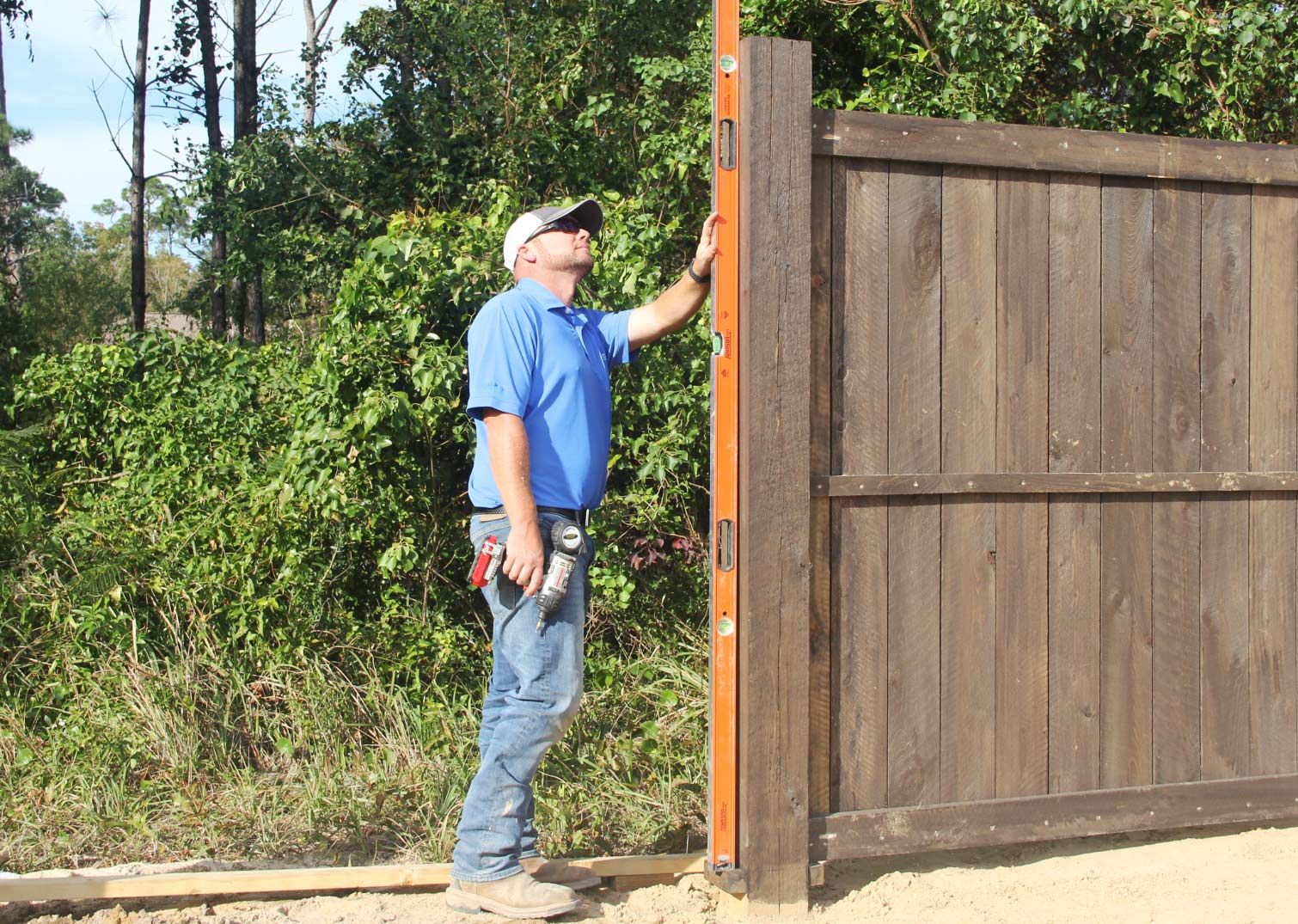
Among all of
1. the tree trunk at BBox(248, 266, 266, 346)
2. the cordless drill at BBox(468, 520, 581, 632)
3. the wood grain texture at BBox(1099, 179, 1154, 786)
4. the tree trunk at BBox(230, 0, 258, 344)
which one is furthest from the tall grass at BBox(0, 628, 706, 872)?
the tree trunk at BBox(230, 0, 258, 344)

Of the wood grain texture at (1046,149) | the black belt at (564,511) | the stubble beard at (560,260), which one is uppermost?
the wood grain texture at (1046,149)

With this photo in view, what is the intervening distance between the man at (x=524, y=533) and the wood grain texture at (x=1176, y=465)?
145 centimetres

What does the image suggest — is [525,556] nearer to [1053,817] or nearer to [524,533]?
[524,533]

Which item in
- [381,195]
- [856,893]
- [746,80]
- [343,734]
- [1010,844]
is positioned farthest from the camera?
[381,195]

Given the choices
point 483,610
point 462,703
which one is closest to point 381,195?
point 483,610

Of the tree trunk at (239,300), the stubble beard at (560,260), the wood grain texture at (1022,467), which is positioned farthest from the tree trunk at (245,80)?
the wood grain texture at (1022,467)

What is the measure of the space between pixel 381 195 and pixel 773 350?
551 centimetres

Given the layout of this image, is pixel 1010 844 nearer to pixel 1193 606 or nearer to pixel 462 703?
pixel 1193 606

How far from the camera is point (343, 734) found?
14.8 ft

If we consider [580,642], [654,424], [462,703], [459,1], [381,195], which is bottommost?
[462,703]

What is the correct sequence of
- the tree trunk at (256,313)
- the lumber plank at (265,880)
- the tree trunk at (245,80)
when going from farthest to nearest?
the tree trunk at (245,80)
the tree trunk at (256,313)
the lumber plank at (265,880)

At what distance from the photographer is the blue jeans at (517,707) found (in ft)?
10.3

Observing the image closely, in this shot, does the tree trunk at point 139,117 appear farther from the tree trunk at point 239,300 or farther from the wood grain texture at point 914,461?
the wood grain texture at point 914,461

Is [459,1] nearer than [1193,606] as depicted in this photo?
No
